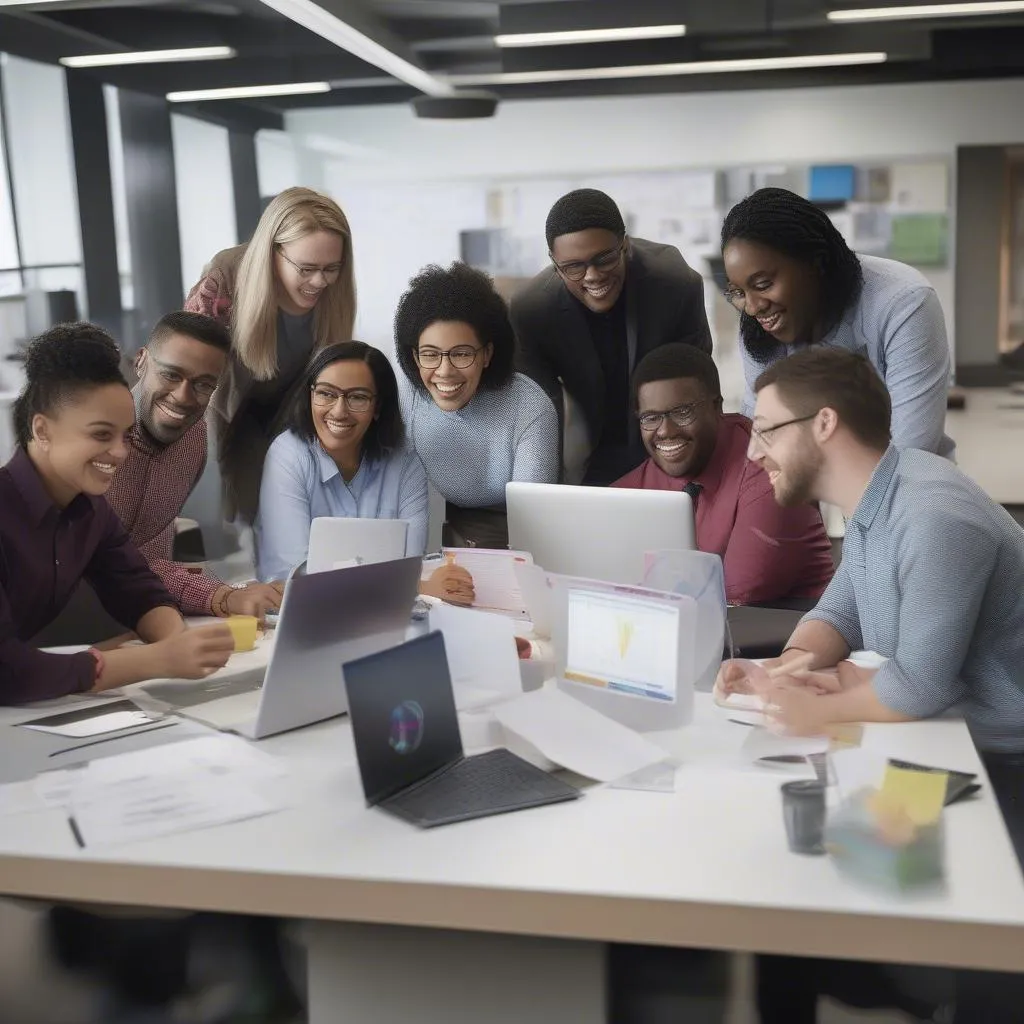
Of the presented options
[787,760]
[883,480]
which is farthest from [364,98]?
[787,760]

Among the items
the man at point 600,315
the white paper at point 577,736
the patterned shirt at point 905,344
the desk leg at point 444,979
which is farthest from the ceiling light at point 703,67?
the desk leg at point 444,979

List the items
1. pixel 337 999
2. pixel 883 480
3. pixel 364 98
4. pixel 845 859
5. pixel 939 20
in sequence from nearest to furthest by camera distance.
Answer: pixel 845 859, pixel 337 999, pixel 883 480, pixel 939 20, pixel 364 98

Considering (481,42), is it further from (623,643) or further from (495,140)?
(623,643)

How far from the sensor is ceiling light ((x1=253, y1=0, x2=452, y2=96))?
459 centimetres

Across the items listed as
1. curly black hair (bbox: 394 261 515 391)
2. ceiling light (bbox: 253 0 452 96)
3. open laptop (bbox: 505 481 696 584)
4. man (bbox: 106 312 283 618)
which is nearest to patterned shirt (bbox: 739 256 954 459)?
curly black hair (bbox: 394 261 515 391)

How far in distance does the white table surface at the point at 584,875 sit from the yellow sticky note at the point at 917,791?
0.08 feet

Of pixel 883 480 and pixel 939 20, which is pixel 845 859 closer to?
pixel 883 480

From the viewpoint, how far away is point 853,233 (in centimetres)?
434

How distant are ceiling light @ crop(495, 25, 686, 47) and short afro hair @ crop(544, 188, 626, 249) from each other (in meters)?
1.20

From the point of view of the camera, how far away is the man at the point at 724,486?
8.57 ft

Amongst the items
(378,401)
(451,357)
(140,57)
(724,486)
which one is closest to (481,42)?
(140,57)

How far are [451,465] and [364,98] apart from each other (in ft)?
7.21

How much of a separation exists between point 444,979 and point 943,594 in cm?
88

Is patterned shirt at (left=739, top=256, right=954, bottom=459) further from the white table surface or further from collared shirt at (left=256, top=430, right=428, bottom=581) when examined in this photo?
the white table surface
